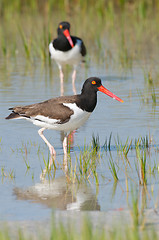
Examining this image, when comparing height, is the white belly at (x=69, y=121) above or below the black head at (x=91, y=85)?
below

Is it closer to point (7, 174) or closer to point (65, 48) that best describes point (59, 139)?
point (7, 174)

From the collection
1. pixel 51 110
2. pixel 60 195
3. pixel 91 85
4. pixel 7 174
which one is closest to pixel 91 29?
pixel 91 85

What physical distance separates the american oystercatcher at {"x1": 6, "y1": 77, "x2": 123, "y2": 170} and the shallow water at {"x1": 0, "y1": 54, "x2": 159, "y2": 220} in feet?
0.83

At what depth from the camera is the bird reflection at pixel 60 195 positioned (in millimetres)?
4824

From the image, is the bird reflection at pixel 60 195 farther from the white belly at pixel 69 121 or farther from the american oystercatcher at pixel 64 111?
the white belly at pixel 69 121

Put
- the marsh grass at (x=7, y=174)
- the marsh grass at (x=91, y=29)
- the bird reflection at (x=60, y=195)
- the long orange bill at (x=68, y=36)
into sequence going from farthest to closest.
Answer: the marsh grass at (x=91, y=29) → the long orange bill at (x=68, y=36) → the marsh grass at (x=7, y=174) → the bird reflection at (x=60, y=195)

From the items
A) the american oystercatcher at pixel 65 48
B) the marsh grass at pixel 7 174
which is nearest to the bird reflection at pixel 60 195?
the marsh grass at pixel 7 174

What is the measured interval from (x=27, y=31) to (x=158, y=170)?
13.3m

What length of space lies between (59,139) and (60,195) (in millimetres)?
2442

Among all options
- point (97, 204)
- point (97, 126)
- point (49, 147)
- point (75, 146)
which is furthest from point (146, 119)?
point (97, 204)

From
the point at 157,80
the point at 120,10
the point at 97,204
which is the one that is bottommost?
the point at 97,204

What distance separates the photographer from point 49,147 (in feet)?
21.3

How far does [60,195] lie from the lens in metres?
5.12

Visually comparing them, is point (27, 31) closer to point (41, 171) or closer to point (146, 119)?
point (146, 119)
